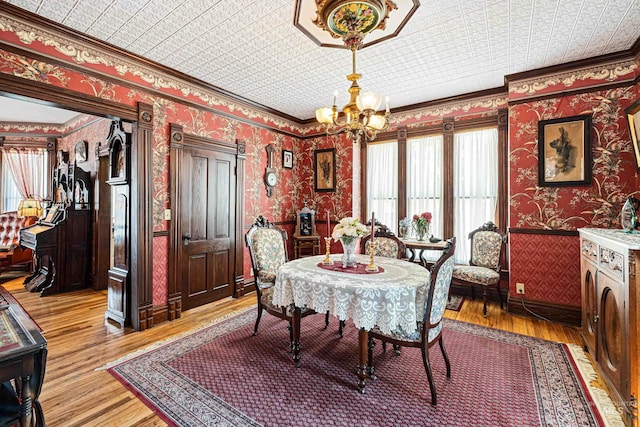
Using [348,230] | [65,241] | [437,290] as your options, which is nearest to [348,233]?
[348,230]

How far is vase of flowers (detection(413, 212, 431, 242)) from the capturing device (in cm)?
413

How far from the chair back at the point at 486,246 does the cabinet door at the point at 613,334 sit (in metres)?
1.49

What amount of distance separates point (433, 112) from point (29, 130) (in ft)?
23.6

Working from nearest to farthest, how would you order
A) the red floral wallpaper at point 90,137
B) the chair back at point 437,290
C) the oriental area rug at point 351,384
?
1. the oriental area rug at point 351,384
2. the chair back at point 437,290
3. the red floral wallpaper at point 90,137

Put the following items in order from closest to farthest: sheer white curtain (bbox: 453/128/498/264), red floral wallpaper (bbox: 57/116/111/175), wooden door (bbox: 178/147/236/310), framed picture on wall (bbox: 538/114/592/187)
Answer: framed picture on wall (bbox: 538/114/592/187), wooden door (bbox: 178/147/236/310), sheer white curtain (bbox: 453/128/498/264), red floral wallpaper (bbox: 57/116/111/175)

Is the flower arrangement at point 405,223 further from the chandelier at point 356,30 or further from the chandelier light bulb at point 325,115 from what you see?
the chandelier light bulb at point 325,115

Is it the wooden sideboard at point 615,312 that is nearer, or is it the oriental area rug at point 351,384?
the wooden sideboard at point 615,312

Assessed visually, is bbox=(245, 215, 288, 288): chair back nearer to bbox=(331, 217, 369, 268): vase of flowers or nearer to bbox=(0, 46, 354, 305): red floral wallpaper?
bbox=(331, 217, 369, 268): vase of flowers

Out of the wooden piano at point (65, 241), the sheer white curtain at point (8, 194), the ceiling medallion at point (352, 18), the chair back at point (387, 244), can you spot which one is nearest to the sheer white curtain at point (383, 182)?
the chair back at point (387, 244)

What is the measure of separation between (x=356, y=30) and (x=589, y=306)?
299 centimetres

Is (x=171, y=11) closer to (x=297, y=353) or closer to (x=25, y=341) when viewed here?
(x=25, y=341)

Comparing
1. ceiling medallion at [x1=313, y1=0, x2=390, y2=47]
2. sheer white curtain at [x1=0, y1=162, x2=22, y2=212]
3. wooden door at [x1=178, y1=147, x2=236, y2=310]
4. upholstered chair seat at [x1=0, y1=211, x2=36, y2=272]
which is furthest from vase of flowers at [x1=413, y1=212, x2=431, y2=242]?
sheer white curtain at [x1=0, y1=162, x2=22, y2=212]

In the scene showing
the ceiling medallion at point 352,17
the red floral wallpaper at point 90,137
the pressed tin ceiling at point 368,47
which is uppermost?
the pressed tin ceiling at point 368,47

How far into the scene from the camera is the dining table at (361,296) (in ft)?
6.35
